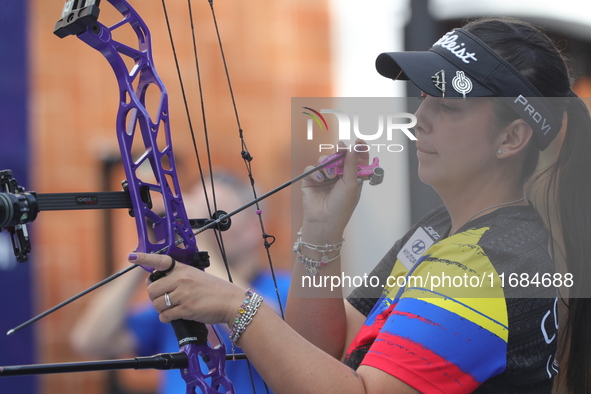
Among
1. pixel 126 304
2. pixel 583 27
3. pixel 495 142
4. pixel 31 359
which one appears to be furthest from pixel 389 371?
pixel 583 27

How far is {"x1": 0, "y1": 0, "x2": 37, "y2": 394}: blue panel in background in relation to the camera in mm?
2129

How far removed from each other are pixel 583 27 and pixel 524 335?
176cm

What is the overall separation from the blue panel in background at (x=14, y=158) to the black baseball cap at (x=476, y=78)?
145cm

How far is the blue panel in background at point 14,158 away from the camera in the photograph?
2.13m

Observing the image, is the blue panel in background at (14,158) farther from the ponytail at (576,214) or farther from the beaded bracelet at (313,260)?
the ponytail at (576,214)

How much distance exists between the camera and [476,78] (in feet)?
4.10

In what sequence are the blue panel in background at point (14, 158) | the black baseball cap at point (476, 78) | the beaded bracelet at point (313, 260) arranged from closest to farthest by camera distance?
the black baseball cap at point (476, 78), the beaded bracelet at point (313, 260), the blue panel in background at point (14, 158)

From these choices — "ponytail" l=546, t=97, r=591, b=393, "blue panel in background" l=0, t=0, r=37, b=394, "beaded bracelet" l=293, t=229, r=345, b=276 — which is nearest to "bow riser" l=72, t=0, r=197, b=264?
"beaded bracelet" l=293, t=229, r=345, b=276

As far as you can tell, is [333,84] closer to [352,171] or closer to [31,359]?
[352,171]

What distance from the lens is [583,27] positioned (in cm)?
248

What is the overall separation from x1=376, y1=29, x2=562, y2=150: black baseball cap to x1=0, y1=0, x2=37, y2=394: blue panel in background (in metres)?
1.45

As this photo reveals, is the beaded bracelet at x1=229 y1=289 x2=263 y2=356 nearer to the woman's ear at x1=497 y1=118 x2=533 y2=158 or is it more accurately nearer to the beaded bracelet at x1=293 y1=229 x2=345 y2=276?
the beaded bracelet at x1=293 y1=229 x2=345 y2=276

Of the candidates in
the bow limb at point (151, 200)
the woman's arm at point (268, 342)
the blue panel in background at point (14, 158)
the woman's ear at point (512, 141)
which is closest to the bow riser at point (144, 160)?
the bow limb at point (151, 200)

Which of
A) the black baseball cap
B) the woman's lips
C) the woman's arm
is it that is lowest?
the woman's arm
